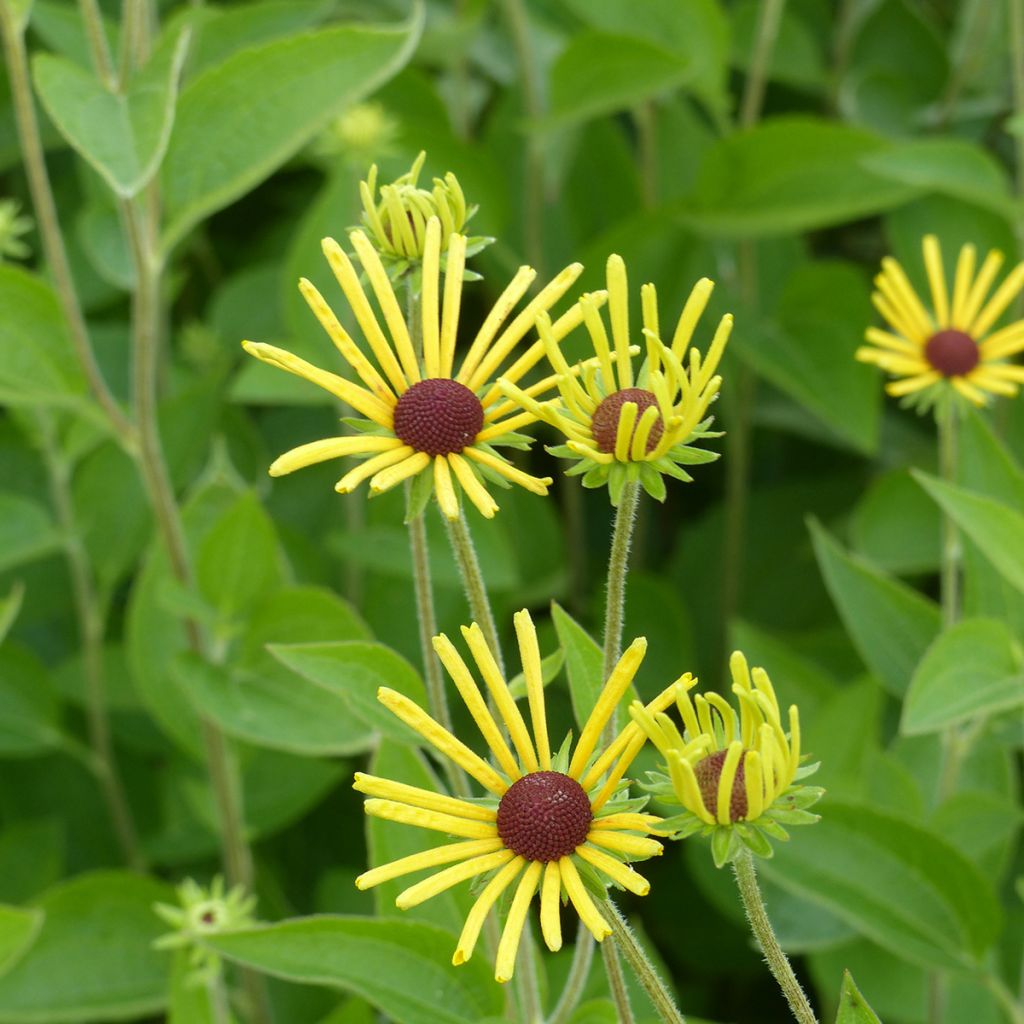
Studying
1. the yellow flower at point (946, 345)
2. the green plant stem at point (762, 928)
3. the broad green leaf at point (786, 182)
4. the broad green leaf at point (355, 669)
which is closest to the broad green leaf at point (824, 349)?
the broad green leaf at point (786, 182)

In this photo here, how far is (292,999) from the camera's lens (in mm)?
1242

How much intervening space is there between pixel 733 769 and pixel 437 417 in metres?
0.19

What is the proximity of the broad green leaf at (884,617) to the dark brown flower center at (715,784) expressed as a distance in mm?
553

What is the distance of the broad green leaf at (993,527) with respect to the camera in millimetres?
873

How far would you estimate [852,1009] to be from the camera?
1.93 ft

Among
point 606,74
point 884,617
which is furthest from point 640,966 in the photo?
point 606,74

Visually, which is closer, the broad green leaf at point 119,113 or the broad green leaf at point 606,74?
the broad green leaf at point 119,113

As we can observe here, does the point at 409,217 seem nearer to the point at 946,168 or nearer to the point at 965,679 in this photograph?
the point at 965,679

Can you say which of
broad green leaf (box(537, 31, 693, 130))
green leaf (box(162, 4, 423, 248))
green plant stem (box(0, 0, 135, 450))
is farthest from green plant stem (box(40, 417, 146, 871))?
broad green leaf (box(537, 31, 693, 130))

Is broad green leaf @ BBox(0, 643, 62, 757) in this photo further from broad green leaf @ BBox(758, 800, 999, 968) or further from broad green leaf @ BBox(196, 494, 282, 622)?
broad green leaf @ BBox(758, 800, 999, 968)

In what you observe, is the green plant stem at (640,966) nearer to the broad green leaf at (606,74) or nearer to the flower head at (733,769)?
the flower head at (733,769)

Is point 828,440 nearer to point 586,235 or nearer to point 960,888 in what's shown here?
point 586,235

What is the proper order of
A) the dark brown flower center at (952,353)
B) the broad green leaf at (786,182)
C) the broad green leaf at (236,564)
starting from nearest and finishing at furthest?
the dark brown flower center at (952,353)
the broad green leaf at (236,564)
the broad green leaf at (786,182)

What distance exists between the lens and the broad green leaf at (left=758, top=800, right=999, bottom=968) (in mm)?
958
